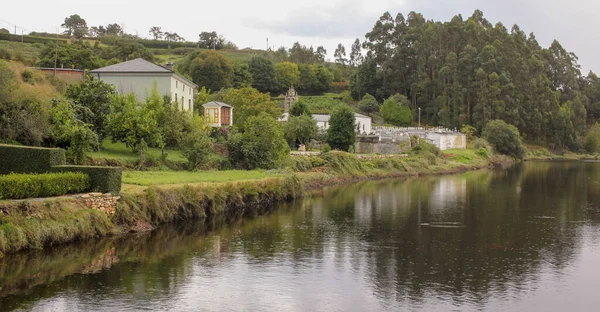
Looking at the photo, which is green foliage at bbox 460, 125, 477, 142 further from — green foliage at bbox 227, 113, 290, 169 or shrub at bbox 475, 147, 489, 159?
green foliage at bbox 227, 113, 290, 169

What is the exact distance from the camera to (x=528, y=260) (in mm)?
25766

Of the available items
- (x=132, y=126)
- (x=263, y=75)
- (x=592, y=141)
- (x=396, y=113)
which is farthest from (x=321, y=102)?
(x=132, y=126)

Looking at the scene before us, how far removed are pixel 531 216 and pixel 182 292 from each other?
86.1 ft

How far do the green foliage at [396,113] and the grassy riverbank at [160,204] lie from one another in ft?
174

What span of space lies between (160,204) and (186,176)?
7.56 meters

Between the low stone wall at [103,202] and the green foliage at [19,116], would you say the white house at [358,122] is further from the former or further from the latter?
the low stone wall at [103,202]

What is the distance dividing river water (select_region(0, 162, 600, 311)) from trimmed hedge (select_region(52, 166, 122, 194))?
2.62 metres

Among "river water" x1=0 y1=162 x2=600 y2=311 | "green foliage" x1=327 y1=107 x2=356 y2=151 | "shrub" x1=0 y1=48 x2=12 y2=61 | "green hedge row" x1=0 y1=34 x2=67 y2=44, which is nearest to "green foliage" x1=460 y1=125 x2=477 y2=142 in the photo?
"green foliage" x1=327 y1=107 x2=356 y2=151

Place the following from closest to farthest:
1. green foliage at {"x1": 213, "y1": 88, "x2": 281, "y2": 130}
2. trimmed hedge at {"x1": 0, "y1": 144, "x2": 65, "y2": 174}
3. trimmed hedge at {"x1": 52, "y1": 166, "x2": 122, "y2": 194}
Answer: trimmed hedge at {"x1": 0, "y1": 144, "x2": 65, "y2": 174} < trimmed hedge at {"x1": 52, "y1": 166, "x2": 122, "y2": 194} < green foliage at {"x1": 213, "y1": 88, "x2": 281, "y2": 130}

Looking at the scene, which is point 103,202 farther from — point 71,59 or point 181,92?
point 71,59

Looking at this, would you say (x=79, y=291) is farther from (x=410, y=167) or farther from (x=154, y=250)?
(x=410, y=167)

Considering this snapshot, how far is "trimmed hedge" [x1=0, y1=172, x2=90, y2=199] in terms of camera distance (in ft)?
79.5

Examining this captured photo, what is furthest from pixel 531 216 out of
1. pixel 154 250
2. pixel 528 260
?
pixel 154 250

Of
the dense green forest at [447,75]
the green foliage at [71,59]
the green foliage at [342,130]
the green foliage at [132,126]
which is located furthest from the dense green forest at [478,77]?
the green foliage at [132,126]
